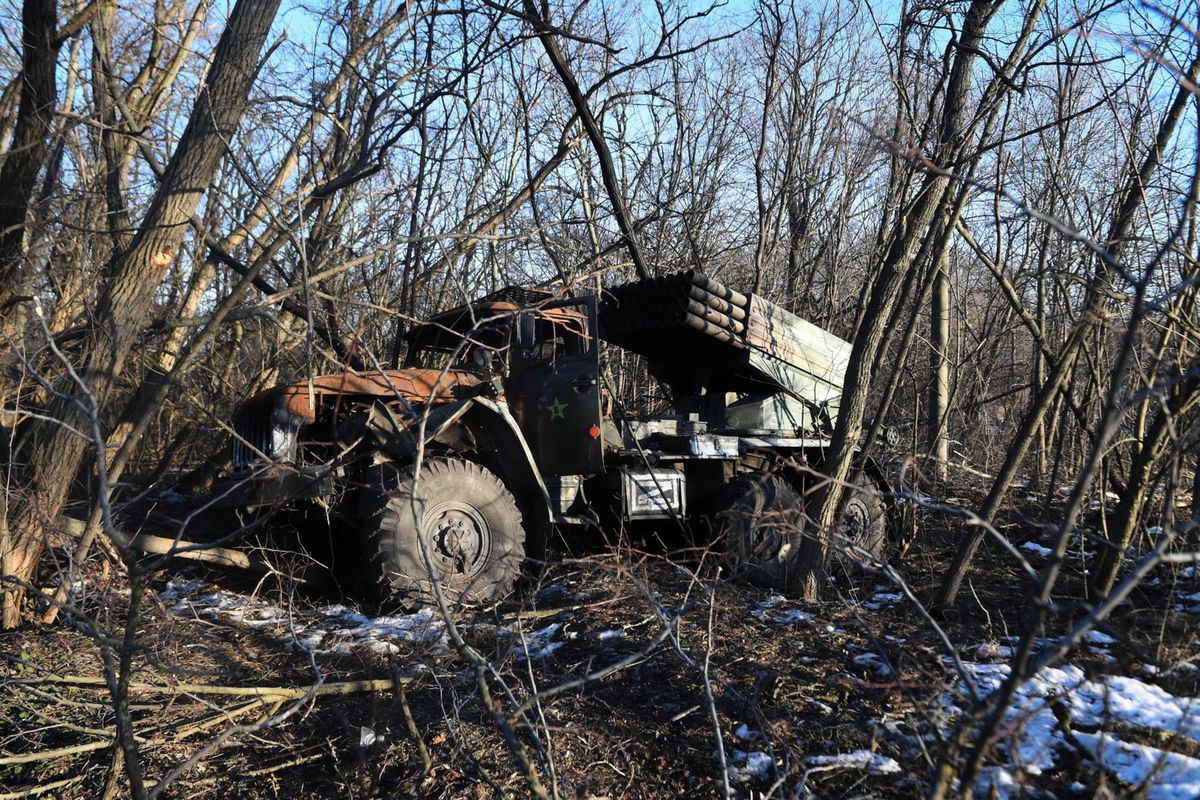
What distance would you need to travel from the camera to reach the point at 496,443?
6.74 m

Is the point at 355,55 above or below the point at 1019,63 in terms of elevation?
above

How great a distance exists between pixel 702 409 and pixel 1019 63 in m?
3.92

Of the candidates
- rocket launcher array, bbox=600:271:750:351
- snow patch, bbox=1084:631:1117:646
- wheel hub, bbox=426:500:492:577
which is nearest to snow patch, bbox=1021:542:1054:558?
snow patch, bbox=1084:631:1117:646

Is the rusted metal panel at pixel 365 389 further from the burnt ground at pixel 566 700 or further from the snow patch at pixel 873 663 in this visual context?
the snow patch at pixel 873 663

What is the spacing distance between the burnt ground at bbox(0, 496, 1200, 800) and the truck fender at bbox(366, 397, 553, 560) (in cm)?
110

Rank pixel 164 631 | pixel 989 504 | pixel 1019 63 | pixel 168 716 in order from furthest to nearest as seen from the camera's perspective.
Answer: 1. pixel 1019 63
2. pixel 989 504
3. pixel 164 631
4. pixel 168 716

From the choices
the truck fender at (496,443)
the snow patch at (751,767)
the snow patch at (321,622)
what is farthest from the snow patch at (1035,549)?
the snow patch at (321,622)

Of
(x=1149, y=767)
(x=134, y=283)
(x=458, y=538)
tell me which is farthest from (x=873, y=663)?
(x=134, y=283)

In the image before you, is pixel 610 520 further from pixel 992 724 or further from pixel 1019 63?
pixel 992 724

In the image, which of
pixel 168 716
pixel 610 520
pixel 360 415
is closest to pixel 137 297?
pixel 360 415

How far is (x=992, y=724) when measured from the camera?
6.48ft

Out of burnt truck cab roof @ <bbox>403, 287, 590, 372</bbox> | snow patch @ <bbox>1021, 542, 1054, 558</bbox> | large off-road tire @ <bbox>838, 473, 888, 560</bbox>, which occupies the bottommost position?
snow patch @ <bbox>1021, 542, 1054, 558</bbox>

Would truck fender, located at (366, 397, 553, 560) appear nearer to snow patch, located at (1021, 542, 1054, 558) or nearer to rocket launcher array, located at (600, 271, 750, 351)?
rocket launcher array, located at (600, 271, 750, 351)

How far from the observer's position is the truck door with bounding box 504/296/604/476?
273 inches
